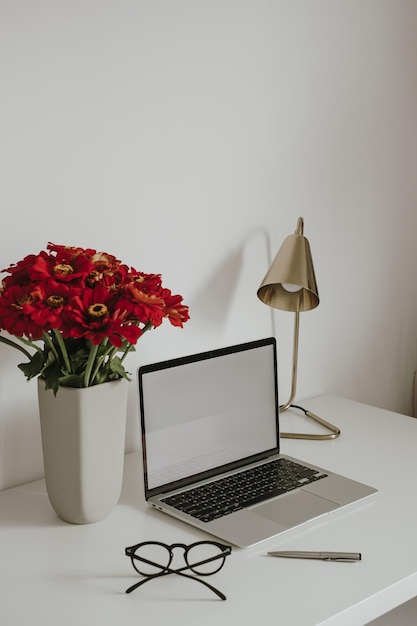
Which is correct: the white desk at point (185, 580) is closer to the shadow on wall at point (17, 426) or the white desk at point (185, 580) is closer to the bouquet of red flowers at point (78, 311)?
the shadow on wall at point (17, 426)

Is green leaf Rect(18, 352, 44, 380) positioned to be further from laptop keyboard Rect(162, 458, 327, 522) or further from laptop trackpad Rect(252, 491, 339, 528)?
laptop trackpad Rect(252, 491, 339, 528)

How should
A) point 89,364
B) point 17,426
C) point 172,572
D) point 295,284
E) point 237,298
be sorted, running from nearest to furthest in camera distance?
point 172,572 < point 89,364 < point 17,426 < point 295,284 < point 237,298

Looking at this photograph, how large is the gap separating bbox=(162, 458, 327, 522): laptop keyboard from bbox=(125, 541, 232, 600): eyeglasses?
0.09 m

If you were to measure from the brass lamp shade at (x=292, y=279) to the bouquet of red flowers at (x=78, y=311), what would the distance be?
411mm

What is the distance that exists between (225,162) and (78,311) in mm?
624

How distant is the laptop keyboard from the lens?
1.30 meters

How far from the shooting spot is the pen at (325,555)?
3.78 feet

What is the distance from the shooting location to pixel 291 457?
1528 mm

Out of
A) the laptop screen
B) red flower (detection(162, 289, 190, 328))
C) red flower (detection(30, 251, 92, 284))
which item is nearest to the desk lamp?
the laptop screen

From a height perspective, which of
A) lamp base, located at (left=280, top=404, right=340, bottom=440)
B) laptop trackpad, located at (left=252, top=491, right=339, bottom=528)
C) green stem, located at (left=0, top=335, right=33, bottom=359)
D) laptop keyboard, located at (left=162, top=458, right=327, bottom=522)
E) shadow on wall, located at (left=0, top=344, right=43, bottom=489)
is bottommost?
laptop trackpad, located at (left=252, top=491, right=339, bottom=528)

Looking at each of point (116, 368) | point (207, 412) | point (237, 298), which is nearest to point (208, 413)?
point (207, 412)

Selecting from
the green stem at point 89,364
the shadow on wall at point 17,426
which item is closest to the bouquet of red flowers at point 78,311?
the green stem at point 89,364

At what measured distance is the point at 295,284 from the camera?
63.2 inches

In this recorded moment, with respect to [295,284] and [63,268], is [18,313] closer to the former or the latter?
[63,268]
